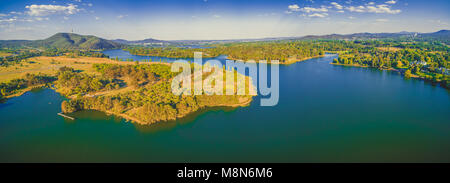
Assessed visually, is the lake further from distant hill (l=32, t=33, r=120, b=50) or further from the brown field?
distant hill (l=32, t=33, r=120, b=50)

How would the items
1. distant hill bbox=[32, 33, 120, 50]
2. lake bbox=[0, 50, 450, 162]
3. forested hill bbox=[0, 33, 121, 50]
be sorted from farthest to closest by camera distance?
1. distant hill bbox=[32, 33, 120, 50]
2. forested hill bbox=[0, 33, 121, 50]
3. lake bbox=[0, 50, 450, 162]

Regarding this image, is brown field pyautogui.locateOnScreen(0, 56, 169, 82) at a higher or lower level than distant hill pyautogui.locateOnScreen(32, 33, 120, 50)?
lower

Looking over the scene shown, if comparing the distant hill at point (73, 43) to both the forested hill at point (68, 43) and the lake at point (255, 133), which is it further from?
the lake at point (255, 133)

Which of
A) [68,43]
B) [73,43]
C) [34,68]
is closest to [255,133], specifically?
[34,68]

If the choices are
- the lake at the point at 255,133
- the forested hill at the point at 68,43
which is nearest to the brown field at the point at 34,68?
the lake at the point at 255,133

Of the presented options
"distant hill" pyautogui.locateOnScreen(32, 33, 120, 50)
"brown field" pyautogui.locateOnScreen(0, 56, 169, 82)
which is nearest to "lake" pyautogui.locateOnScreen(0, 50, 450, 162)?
"brown field" pyautogui.locateOnScreen(0, 56, 169, 82)

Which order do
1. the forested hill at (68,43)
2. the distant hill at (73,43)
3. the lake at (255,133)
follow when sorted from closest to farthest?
the lake at (255,133)
the forested hill at (68,43)
the distant hill at (73,43)

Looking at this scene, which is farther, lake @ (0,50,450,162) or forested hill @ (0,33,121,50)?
forested hill @ (0,33,121,50)

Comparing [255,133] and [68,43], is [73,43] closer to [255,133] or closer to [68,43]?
[68,43]
